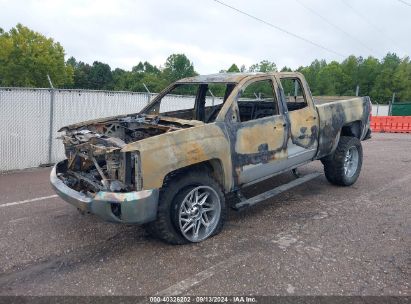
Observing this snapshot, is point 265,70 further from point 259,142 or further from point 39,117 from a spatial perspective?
point 259,142

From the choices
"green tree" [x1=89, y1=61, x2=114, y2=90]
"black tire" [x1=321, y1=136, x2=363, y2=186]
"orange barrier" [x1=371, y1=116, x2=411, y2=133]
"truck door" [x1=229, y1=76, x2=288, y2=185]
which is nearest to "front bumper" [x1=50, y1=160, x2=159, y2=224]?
"truck door" [x1=229, y1=76, x2=288, y2=185]

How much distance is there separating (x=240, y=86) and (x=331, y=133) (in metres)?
2.11

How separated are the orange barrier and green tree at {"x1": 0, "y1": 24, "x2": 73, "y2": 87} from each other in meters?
42.1

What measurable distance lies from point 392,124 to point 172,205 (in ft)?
59.5

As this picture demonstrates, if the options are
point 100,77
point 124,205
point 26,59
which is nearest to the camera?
point 124,205

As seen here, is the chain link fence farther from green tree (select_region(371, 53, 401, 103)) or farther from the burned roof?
green tree (select_region(371, 53, 401, 103))

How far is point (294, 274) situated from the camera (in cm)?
361

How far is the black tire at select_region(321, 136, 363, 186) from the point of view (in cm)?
645

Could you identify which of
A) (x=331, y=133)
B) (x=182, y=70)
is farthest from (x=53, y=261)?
(x=182, y=70)

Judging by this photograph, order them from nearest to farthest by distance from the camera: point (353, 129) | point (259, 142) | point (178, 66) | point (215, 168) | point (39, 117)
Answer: point (215, 168)
point (259, 142)
point (353, 129)
point (39, 117)
point (178, 66)

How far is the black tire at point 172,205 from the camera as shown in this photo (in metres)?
4.04

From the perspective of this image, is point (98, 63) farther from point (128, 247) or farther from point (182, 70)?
point (128, 247)

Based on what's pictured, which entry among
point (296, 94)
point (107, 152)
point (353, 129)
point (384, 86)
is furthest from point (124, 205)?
point (384, 86)

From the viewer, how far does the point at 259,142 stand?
491 centimetres
